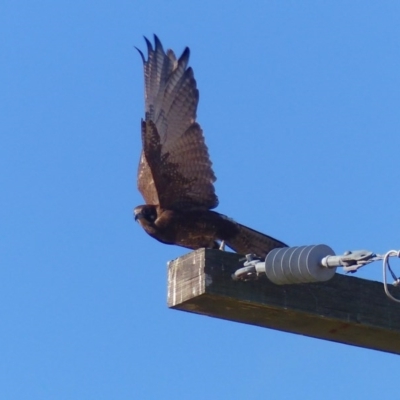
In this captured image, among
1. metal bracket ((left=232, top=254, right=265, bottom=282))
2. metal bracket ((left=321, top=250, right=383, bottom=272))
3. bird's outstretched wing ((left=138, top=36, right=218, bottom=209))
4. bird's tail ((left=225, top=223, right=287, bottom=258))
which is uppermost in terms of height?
bird's outstretched wing ((left=138, top=36, right=218, bottom=209))

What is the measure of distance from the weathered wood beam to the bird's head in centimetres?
362

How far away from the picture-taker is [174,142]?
755cm

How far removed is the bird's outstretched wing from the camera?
750 cm

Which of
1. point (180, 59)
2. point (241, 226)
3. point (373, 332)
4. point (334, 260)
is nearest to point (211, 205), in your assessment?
point (241, 226)

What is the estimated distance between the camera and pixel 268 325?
3.81 metres

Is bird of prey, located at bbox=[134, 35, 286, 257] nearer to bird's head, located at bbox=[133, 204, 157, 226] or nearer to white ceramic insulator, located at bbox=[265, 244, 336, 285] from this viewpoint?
bird's head, located at bbox=[133, 204, 157, 226]

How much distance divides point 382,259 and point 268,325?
876 millimetres

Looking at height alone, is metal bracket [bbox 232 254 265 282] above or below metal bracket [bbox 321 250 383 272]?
above

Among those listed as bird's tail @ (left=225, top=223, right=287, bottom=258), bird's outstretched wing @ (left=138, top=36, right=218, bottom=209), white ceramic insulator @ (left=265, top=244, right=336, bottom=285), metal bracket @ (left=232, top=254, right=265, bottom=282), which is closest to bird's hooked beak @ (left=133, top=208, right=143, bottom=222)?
bird's outstretched wing @ (left=138, top=36, right=218, bottom=209)

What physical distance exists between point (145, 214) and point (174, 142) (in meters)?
0.57

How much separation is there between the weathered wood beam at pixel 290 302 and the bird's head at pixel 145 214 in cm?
362

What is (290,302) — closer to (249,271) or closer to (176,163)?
(249,271)

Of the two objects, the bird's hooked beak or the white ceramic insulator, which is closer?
the white ceramic insulator

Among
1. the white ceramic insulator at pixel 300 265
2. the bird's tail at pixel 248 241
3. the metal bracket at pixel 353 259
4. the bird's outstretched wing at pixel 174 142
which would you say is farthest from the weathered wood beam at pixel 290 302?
the bird's outstretched wing at pixel 174 142
